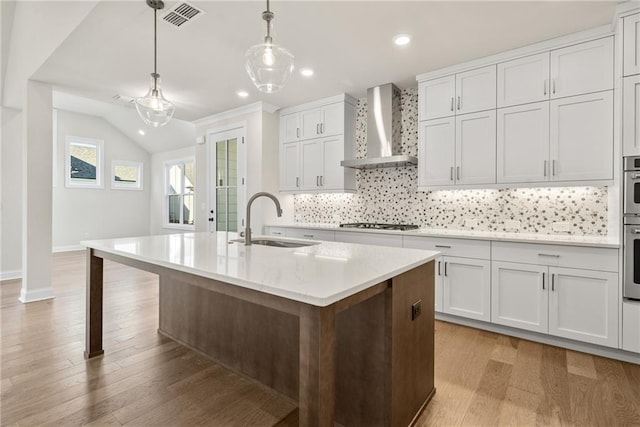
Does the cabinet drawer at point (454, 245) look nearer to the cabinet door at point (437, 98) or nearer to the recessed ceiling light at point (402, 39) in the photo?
the cabinet door at point (437, 98)

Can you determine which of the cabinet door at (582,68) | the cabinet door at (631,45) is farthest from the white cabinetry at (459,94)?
the cabinet door at (631,45)

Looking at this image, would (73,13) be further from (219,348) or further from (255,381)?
(255,381)

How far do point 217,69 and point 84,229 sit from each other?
6614mm

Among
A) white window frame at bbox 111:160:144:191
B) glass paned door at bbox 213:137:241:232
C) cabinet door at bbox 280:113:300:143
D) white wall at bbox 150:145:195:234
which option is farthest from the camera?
white wall at bbox 150:145:195:234

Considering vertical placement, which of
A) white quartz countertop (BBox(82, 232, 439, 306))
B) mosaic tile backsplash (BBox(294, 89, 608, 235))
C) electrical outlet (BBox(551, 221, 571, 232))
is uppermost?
mosaic tile backsplash (BBox(294, 89, 608, 235))

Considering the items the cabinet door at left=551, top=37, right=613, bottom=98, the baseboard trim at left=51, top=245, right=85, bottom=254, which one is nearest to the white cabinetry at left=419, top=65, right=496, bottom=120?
the cabinet door at left=551, top=37, right=613, bottom=98

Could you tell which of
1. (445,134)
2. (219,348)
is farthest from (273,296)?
(445,134)

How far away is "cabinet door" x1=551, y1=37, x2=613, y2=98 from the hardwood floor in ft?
7.24

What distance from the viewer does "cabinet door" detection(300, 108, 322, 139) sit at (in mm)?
4586

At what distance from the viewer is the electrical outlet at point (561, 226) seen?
3.05m

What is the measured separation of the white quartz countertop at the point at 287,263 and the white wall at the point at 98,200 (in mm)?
6684

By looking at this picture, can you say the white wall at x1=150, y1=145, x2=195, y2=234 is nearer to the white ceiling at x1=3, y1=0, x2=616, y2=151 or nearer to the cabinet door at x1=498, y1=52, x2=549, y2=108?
the white ceiling at x1=3, y1=0, x2=616, y2=151

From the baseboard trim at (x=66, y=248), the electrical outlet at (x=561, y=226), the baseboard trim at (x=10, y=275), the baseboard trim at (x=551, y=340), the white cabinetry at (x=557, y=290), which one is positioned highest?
the electrical outlet at (x=561, y=226)

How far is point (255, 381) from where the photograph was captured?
2145 millimetres
